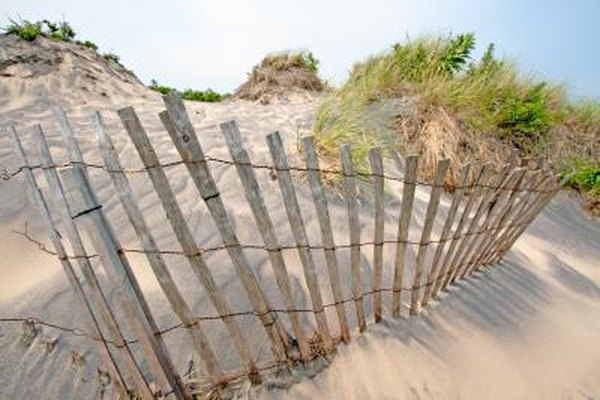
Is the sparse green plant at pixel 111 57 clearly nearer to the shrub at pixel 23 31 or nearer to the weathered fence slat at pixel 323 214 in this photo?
the shrub at pixel 23 31

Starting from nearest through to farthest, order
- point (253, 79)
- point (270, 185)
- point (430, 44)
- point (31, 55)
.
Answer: point (270, 185), point (31, 55), point (430, 44), point (253, 79)

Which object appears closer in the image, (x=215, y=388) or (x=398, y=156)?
(x=215, y=388)

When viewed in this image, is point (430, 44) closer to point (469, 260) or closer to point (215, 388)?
point (469, 260)

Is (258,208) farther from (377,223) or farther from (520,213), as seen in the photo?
(520,213)

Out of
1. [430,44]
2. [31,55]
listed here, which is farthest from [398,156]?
[31,55]

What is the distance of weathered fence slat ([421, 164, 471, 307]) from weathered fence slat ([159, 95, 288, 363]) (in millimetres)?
1249

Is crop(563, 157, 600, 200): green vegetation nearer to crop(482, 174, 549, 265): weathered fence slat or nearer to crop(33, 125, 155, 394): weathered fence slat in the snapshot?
crop(482, 174, 549, 265): weathered fence slat

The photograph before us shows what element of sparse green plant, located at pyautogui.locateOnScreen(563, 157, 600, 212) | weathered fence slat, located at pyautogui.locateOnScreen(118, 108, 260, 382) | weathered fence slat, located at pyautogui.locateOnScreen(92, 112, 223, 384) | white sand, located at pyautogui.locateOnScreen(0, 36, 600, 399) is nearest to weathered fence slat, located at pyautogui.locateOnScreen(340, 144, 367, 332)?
white sand, located at pyautogui.locateOnScreen(0, 36, 600, 399)

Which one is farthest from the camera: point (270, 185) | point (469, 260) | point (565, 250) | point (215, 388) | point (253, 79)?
point (253, 79)

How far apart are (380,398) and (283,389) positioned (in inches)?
21.0

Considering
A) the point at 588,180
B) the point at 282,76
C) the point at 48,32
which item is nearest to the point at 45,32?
the point at 48,32

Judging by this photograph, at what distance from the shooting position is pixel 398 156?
5.54 m

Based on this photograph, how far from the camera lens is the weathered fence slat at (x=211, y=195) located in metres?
1.65

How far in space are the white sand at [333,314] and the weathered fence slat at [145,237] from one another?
17.3 inches
